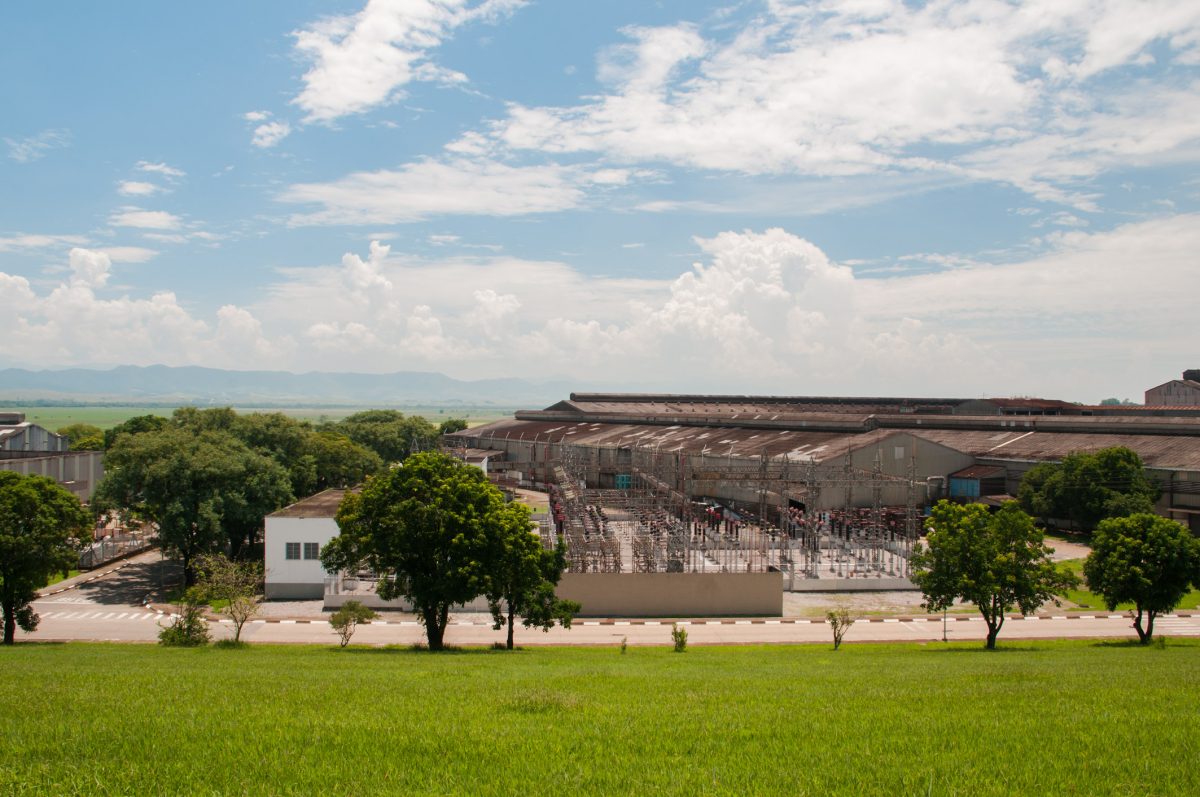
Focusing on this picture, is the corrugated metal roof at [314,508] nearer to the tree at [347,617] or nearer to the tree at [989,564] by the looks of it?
the tree at [347,617]

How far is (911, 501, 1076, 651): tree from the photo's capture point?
2302 cm

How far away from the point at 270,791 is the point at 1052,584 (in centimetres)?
2347

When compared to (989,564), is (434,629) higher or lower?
lower

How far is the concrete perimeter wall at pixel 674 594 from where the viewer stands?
31.6 metres

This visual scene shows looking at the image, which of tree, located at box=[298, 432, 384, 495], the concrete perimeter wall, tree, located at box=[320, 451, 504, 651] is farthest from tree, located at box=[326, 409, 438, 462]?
tree, located at box=[320, 451, 504, 651]

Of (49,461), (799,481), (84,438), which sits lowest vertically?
(799,481)

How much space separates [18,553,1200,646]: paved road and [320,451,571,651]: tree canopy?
5127mm

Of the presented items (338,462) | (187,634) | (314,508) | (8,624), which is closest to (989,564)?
(187,634)

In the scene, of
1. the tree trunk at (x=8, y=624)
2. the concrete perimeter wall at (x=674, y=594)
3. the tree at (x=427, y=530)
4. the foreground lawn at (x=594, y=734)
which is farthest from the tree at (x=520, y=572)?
the tree trunk at (x=8, y=624)

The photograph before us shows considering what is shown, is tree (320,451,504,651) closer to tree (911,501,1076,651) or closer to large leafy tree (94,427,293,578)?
tree (911,501,1076,651)

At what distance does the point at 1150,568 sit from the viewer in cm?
2439

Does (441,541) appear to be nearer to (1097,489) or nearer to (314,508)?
(314,508)

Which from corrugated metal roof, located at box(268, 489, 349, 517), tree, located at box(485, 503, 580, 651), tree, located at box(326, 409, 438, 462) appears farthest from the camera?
tree, located at box(326, 409, 438, 462)

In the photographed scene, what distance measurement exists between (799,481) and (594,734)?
120ft
